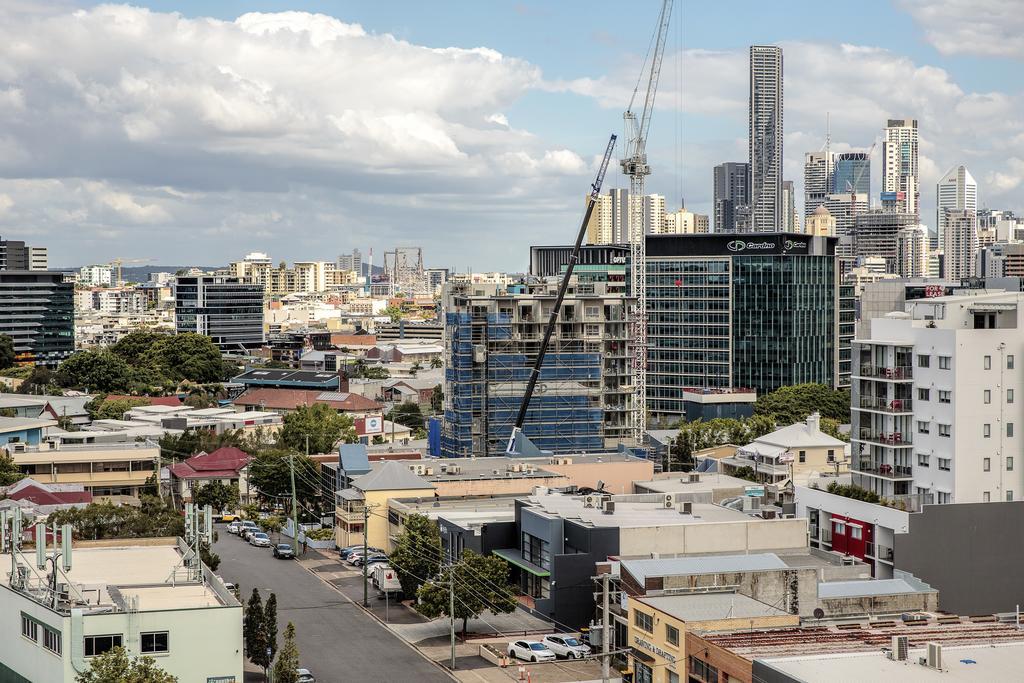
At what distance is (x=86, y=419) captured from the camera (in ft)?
503

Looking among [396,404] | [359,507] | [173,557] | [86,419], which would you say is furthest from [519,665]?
[396,404]

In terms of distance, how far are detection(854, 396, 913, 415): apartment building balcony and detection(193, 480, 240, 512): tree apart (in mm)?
54046

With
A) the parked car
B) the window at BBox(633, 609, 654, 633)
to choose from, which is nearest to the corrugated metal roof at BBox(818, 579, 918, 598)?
the window at BBox(633, 609, 654, 633)

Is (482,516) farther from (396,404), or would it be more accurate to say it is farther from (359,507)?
(396,404)

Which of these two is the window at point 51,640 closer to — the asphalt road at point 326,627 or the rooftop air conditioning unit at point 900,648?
the asphalt road at point 326,627

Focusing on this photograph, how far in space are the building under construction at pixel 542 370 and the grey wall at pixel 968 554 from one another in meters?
54.6

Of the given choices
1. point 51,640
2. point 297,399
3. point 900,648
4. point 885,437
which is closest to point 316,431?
point 297,399

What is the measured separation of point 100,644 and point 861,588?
97.0 ft

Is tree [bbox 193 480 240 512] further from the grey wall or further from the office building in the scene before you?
the office building

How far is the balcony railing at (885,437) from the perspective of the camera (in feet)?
237

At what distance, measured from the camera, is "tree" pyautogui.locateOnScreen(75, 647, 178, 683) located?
4141 centimetres

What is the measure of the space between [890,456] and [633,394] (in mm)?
53189

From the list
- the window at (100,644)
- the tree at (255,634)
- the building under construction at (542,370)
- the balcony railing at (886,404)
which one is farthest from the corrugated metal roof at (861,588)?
the building under construction at (542,370)

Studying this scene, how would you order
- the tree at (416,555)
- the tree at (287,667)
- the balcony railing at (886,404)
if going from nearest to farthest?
the tree at (287,667) → the balcony railing at (886,404) → the tree at (416,555)
